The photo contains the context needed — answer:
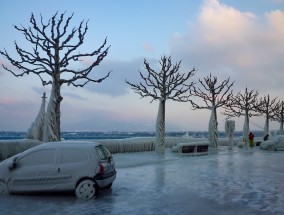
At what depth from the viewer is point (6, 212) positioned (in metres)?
9.16

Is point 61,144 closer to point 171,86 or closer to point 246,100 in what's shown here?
point 171,86

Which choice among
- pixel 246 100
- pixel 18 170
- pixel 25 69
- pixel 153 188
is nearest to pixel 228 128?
pixel 246 100

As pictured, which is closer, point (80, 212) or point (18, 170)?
point (80, 212)

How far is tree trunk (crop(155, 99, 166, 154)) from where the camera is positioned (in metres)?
30.7

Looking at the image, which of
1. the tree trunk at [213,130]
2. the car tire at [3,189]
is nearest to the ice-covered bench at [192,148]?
the tree trunk at [213,130]

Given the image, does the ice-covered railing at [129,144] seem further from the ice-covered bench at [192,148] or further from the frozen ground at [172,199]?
the frozen ground at [172,199]

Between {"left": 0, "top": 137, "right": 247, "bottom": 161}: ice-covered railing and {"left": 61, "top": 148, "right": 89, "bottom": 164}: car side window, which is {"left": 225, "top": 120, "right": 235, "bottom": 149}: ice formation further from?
{"left": 61, "top": 148, "right": 89, "bottom": 164}: car side window

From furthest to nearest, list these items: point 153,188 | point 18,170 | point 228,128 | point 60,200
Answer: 1. point 228,128
2. point 153,188
3. point 18,170
4. point 60,200

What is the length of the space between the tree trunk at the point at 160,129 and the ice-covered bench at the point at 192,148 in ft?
7.37

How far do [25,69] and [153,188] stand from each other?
1197 centimetres

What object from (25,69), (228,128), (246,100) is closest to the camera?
(25,69)

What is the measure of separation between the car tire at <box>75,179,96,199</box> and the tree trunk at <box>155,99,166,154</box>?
19.5 metres

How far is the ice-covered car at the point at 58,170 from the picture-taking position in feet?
37.4

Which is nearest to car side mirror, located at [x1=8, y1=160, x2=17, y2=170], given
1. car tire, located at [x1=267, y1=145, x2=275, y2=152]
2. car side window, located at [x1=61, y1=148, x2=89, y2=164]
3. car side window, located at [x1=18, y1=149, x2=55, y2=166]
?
car side window, located at [x1=18, y1=149, x2=55, y2=166]
